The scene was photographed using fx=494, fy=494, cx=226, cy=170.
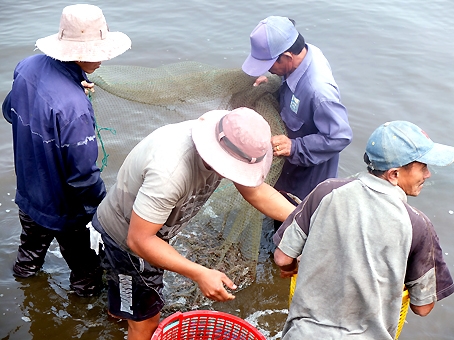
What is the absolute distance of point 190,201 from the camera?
8.54 feet

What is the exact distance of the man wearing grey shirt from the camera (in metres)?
2.06

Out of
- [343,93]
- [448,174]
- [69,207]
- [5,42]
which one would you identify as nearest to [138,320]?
[69,207]

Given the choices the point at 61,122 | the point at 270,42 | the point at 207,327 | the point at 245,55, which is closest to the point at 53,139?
the point at 61,122

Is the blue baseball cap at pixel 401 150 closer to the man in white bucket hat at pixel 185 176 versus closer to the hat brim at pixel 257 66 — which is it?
the man in white bucket hat at pixel 185 176

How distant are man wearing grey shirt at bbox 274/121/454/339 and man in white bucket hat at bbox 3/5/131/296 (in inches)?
56.1

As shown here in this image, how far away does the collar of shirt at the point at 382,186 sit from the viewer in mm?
2094

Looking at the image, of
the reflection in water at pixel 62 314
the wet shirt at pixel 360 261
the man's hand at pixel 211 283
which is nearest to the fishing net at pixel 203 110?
the reflection in water at pixel 62 314

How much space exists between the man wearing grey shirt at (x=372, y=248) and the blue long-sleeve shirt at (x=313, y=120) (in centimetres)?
110

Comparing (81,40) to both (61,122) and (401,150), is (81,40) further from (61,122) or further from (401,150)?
(401,150)

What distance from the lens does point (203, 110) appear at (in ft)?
14.2

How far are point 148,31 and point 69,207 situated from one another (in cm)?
572

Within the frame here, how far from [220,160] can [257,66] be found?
55.3 inches

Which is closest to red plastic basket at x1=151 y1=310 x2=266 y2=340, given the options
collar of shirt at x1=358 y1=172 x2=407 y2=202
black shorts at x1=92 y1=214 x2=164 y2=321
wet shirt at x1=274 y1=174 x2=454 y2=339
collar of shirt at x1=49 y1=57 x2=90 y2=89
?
black shorts at x1=92 y1=214 x2=164 y2=321

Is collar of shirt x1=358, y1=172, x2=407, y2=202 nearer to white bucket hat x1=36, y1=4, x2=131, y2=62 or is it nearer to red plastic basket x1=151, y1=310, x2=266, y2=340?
red plastic basket x1=151, y1=310, x2=266, y2=340
